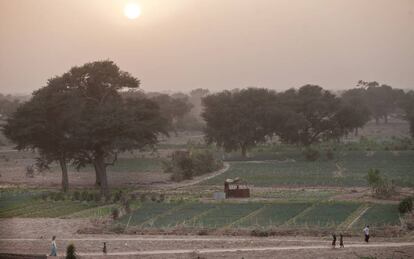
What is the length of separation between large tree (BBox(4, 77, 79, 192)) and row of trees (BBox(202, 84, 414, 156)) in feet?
108

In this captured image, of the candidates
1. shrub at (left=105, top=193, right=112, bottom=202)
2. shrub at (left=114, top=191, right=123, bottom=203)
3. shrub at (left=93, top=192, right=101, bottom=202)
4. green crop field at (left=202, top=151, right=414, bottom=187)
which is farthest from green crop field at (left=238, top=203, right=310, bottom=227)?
shrub at (left=93, top=192, right=101, bottom=202)

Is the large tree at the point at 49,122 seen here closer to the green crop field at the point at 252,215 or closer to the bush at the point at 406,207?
the green crop field at the point at 252,215

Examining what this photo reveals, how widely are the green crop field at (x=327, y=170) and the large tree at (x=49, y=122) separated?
1576cm

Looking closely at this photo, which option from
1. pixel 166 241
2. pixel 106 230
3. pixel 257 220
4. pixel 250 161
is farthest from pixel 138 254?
pixel 250 161

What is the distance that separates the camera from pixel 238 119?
3740 inches

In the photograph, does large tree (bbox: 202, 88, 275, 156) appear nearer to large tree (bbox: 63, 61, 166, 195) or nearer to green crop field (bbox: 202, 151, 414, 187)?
green crop field (bbox: 202, 151, 414, 187)

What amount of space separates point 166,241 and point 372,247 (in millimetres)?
12149

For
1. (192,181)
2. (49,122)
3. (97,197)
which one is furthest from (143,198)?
(192,181)

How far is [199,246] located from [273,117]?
6057 cm

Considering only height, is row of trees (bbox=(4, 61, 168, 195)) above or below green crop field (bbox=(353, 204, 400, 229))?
above

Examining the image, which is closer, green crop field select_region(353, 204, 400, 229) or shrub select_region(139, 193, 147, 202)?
green crop field select_region(353, 204, 400, 229)

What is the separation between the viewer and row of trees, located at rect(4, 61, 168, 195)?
206 ft

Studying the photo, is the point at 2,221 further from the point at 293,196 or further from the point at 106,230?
the point at 293,196

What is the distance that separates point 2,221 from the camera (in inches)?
1870
